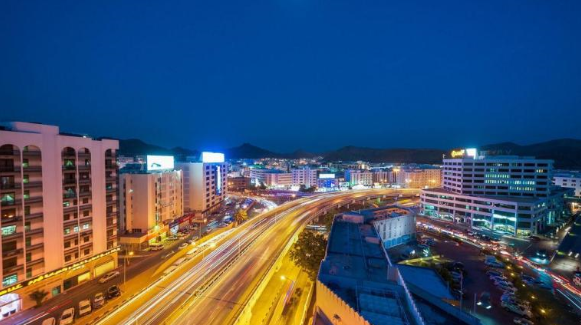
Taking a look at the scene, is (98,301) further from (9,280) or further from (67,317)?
A: (9,280)

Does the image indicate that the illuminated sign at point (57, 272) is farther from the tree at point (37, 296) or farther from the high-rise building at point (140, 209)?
the high-rise building at point (140, 209)

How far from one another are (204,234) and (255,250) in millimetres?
16067

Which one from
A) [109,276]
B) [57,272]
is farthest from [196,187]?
[57,272]

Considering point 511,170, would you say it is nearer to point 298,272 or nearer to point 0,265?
point 298,272

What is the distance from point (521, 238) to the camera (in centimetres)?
5328

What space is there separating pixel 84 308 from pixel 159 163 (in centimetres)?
3134

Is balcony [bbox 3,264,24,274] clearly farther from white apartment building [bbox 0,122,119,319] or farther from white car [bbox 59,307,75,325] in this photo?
white car [bbox 59,307,75,325]

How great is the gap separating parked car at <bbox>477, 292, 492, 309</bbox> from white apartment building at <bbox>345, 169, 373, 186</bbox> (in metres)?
106

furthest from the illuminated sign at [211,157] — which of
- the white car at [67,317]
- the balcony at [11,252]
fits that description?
the white car at [67,317]

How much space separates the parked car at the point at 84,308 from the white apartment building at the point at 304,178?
10609 cm

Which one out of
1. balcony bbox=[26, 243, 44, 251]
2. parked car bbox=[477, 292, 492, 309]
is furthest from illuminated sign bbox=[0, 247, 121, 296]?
parked car bbox=[477, 292, 492, 309]

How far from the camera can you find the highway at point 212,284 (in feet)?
80.1

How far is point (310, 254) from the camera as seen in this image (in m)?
35.1

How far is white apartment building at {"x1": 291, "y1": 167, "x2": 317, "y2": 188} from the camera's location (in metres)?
130
